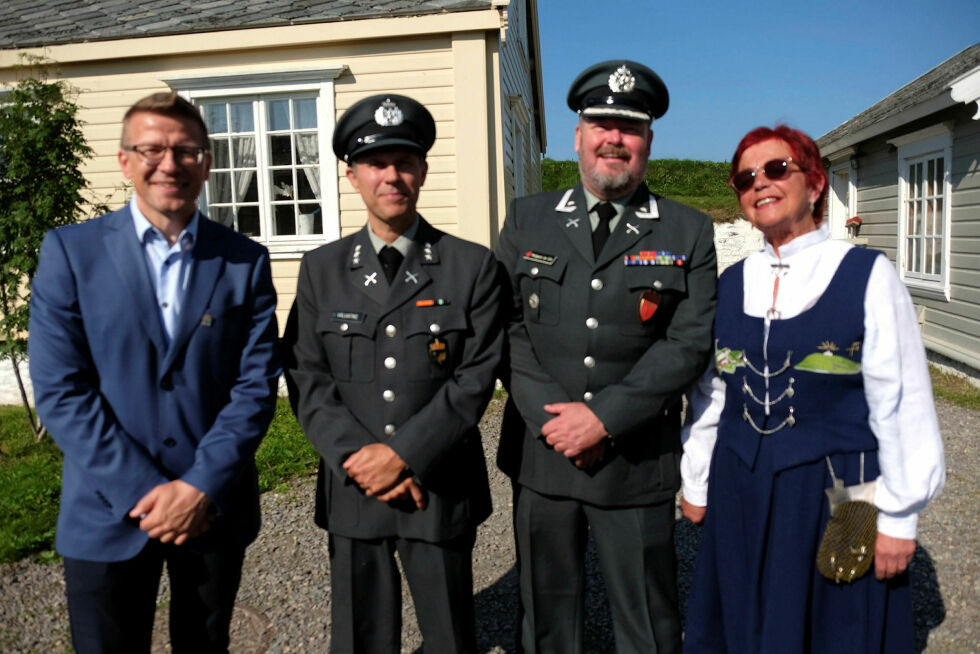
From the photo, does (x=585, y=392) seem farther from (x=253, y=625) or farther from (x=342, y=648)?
(x=253, y=625)

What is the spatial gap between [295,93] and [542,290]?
563 cm

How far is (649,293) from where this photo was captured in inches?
96.6

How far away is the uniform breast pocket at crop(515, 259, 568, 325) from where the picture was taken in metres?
2.53

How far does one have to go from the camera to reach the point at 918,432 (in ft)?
6.64

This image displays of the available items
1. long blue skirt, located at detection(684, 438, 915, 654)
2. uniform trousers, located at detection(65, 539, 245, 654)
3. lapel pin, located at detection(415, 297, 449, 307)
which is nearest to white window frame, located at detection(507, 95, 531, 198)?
lapel pin, located at detection(415, 297, 449, 307)

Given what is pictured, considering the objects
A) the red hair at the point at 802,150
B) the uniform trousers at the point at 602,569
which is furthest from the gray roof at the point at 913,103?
the uniform trousers at the point at 602,569

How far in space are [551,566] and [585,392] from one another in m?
0.62

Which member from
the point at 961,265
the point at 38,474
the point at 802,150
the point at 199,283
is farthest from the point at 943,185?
the point at 38,474

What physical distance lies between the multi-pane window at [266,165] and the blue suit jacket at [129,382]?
5404 mm

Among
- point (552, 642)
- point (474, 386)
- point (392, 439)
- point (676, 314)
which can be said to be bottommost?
point (552, 642)

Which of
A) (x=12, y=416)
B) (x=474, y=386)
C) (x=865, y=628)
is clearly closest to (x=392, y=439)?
(x=474, y=386)

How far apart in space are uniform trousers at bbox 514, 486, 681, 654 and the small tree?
4.90 meters

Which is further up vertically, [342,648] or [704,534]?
[704,534]

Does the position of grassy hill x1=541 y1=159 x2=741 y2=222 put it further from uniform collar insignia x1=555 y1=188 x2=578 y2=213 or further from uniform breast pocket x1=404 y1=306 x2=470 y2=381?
uniform breast pocket x1=404 y1=306 x2=470 y2=381
